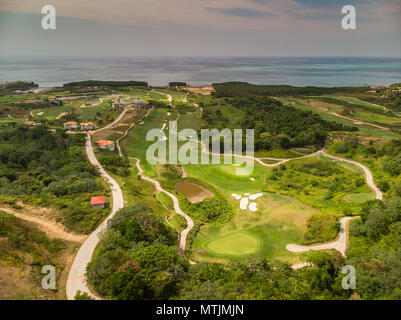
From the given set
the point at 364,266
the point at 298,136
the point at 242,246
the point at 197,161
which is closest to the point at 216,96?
the point at 298,136

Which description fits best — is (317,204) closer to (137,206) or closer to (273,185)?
(273,185)

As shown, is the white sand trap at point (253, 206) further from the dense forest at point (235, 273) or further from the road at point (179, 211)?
the dense forest at point (235, 273)

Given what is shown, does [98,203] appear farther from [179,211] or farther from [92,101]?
[92,101]

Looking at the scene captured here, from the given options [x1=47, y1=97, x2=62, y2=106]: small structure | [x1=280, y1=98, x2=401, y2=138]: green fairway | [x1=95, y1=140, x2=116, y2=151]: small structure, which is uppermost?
[x1=47, y1=97, x2=62, y2=106]: small structure

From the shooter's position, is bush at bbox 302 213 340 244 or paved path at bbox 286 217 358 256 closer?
paved path at bbox 286 217 358 256

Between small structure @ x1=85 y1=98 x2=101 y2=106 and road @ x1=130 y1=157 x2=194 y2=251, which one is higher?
small structure @ x1=85 y1=98 x2=101 y2=106

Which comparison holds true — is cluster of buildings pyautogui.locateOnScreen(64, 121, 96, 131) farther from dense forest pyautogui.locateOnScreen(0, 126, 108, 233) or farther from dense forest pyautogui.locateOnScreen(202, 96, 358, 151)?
dense forest pyautogui.locateOnScreen(202, 96, 358, 151)

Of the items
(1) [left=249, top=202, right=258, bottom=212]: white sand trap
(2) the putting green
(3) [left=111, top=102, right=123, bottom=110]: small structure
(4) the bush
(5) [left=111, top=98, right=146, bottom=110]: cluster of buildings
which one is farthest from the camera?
(5) [left=111, top=98, right=146, bottom=110]: cluster of buildings

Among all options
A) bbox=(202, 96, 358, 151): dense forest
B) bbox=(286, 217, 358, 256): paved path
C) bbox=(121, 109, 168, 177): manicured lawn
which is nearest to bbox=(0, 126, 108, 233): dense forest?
bbox=(121, 109, 168, 177): manicured lawn
